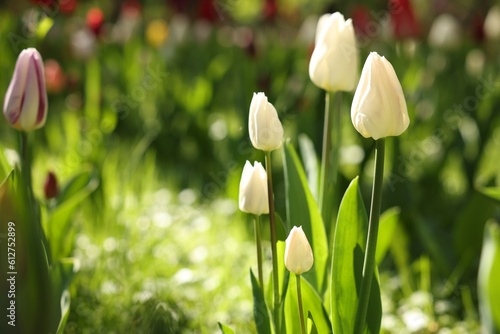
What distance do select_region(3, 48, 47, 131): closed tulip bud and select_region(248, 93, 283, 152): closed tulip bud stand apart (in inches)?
22.2

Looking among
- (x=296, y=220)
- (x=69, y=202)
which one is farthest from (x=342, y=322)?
(x=69, y=202)

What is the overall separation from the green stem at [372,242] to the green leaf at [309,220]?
253 mm

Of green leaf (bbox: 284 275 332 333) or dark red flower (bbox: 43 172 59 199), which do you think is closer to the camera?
green leaf (bbox: 284 275 332 333)

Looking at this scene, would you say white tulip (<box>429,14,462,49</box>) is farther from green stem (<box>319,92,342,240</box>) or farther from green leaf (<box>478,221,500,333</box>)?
green leaf (<box>478,221,500,333</box>)

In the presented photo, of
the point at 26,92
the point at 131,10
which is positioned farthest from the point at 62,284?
the point at 131,10

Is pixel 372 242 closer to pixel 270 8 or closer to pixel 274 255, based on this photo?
pixel 274 255

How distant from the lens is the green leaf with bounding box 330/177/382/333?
1516 mm

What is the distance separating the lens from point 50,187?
7.54ft

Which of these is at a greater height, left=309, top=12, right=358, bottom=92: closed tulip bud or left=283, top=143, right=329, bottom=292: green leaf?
left=309, top=12, right=358, bottom=92: closed tulip bud

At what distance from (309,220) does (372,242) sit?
0.36 m

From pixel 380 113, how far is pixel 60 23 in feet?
16.8

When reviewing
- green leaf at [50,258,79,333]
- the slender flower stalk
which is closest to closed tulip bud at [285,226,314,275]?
the slender flower stalk

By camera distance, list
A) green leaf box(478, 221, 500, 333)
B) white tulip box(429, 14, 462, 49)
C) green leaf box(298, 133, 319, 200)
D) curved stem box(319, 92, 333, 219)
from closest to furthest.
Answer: green leaf box(478, 221, 500, 333) → curved stem box(319, 92, 333, 219) → green leaf box(298, 133, 319, 200) → white tulip box(429, 14, 462, 49)

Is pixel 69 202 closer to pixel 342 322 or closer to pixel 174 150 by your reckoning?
pixel 342 322
